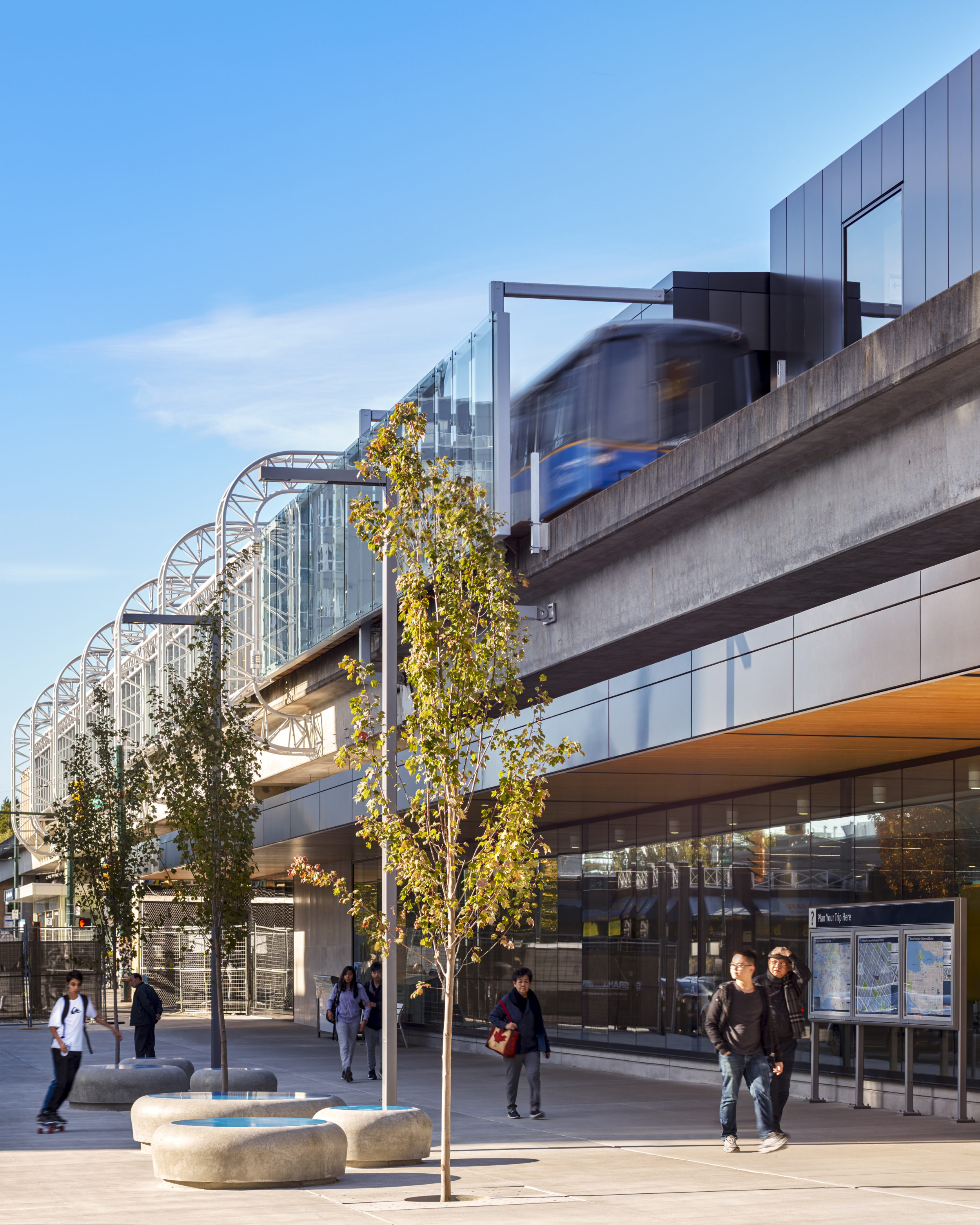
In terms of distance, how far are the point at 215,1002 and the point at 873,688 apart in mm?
10770

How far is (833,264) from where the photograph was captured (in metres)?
27.1

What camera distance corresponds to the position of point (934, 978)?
1686 cm

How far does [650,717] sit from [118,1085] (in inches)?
314

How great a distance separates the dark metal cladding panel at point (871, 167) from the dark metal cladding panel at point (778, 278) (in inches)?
125

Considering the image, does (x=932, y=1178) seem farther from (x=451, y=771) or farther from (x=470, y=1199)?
(x=451, y=771)

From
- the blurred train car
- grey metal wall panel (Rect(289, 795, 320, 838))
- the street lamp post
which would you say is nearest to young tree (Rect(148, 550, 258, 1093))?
the street lamp post

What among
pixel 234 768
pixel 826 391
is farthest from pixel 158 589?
pixel 826 391

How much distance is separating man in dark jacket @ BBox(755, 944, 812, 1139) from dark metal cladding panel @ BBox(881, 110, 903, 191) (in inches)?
507

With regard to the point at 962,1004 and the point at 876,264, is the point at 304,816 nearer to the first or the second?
the point at 876,264

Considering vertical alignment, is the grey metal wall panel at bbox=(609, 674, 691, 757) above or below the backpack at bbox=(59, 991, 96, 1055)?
above

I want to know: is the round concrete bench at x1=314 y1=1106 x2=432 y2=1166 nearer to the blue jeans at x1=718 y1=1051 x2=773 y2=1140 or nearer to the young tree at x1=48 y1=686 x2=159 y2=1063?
the blue jeans at x1=718 y1=1051 x2=773 y2=1140

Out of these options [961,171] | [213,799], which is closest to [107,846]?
[213,799]

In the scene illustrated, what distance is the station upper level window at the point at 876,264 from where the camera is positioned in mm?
24797

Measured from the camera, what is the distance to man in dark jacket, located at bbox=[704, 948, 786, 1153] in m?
14.6
